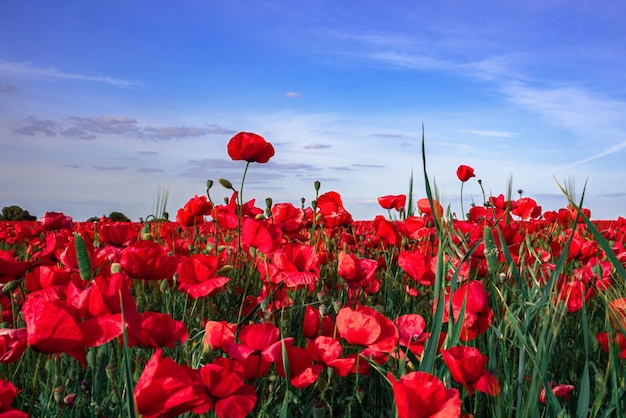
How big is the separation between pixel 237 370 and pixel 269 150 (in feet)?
4.98

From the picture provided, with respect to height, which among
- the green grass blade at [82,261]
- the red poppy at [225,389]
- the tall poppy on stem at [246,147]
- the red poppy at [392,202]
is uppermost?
the tall poppy on stem at [246,147]

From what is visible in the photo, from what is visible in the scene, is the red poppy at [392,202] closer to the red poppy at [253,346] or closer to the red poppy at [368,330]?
the red poppy at [368,330]

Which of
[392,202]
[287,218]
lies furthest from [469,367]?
[392,202]

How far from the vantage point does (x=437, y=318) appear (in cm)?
111

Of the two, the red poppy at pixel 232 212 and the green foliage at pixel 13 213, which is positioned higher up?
the red poppy at pixel 232 212

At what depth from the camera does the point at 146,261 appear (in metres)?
1.57

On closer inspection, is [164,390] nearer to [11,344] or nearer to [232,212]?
[11,344]

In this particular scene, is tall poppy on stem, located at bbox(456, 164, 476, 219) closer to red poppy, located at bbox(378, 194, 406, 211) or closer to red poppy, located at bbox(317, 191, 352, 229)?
red poppy, located at bbox(378, 194, 406, 211)

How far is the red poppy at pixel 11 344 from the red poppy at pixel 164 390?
35cm

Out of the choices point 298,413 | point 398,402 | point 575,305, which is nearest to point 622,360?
point 575,305

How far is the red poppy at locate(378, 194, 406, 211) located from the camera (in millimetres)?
3264

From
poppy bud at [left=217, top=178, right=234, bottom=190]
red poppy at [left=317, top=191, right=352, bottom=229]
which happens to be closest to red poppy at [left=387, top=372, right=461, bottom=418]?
poppy bud at [left=217, top=178, right=234, bottom=190]

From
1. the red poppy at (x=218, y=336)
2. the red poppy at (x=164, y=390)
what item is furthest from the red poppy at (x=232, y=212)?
the red poppy at (x=164, y=390)

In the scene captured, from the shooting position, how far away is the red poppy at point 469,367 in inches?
43.9
